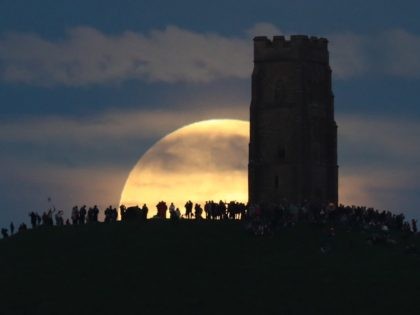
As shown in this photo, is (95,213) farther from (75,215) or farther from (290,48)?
(290,48)

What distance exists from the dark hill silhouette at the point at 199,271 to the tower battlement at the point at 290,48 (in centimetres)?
2842

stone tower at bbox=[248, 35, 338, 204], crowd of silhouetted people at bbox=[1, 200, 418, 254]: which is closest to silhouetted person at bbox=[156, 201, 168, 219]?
crowd of silhouetted people at bbox=[1, 200, 418, 254]

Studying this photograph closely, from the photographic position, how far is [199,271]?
95.7 metres

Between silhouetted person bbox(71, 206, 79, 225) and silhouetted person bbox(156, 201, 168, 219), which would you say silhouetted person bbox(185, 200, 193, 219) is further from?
A: silhouetted person bbox(71, 206, 79, 225)

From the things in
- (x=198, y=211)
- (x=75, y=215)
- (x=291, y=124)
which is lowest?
(x=75, y=215)

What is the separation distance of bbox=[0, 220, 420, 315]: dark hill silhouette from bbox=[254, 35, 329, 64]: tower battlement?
93.2 ft

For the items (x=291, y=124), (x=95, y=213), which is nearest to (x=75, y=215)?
(x=95, y=213)

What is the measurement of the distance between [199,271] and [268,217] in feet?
32.1

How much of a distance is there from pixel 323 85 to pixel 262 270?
133 feet

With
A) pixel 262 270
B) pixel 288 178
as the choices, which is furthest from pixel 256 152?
pixel 262 270

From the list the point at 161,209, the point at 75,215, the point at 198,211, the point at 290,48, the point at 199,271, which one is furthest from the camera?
the point at 290,48

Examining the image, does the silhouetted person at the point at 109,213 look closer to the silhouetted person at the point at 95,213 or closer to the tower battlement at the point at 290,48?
the silhouetted person at the point at 95,213

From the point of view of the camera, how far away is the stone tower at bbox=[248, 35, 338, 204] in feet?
432

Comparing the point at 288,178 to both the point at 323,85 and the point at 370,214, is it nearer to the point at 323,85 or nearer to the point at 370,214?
the point at 323,85
